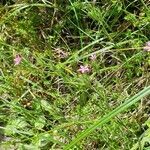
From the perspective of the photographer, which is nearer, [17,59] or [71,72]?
[71,72]

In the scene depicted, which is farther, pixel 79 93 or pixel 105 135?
pixel 79 93

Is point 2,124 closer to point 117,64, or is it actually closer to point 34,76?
point 34,76

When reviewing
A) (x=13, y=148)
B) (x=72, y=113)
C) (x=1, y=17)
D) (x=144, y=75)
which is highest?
(x=1, y=17)

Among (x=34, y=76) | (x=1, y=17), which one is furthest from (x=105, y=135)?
(x=1, y=17)

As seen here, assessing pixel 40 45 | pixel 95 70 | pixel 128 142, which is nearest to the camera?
pixel 128 142

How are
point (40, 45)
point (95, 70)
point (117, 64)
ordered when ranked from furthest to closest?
point (40, 45) < point (117, 64) < point (95, 70)

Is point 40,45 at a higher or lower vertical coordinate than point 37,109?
higher

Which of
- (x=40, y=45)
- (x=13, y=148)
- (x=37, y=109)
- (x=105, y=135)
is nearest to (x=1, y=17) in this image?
(x=40, y=45)
